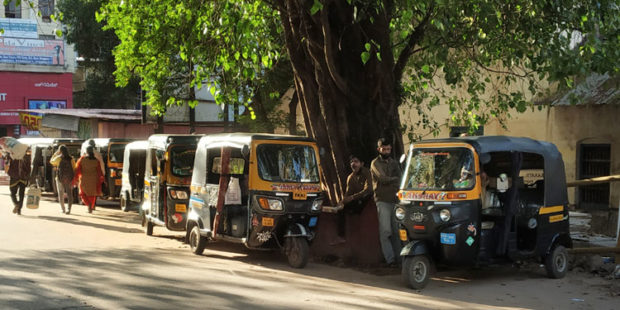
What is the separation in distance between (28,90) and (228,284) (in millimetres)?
51539

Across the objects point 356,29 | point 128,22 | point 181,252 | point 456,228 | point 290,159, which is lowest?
point 181,252

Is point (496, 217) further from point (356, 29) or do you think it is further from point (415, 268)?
point (356, 29)

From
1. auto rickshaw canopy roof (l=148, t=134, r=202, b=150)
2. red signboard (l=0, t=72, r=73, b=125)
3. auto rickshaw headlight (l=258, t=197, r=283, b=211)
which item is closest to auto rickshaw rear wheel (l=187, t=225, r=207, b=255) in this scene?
auto rickshaw headlight (l=258, t=197, r=283, b=211)

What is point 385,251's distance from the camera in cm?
1164

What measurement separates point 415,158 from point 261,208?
106 inches

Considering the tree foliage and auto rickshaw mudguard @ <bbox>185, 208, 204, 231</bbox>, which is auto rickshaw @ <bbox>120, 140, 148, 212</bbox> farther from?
the tree foliage

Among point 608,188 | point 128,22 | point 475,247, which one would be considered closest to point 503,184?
point 475,247

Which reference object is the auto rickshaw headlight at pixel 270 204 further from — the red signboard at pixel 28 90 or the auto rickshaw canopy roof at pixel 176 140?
the red signboard at pixel 28 90

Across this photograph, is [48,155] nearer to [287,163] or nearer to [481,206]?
[287,163]

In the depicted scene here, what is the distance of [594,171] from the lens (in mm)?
19906

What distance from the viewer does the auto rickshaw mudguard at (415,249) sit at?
394 inches

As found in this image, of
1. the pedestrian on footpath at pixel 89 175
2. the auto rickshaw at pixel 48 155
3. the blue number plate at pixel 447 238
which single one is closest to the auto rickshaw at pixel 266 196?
the blue number plate at pixel 447 238

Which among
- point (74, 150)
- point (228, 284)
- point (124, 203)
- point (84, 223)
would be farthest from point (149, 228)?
point (74, 150)

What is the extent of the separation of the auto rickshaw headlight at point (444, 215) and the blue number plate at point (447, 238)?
Answer: 197 mm
